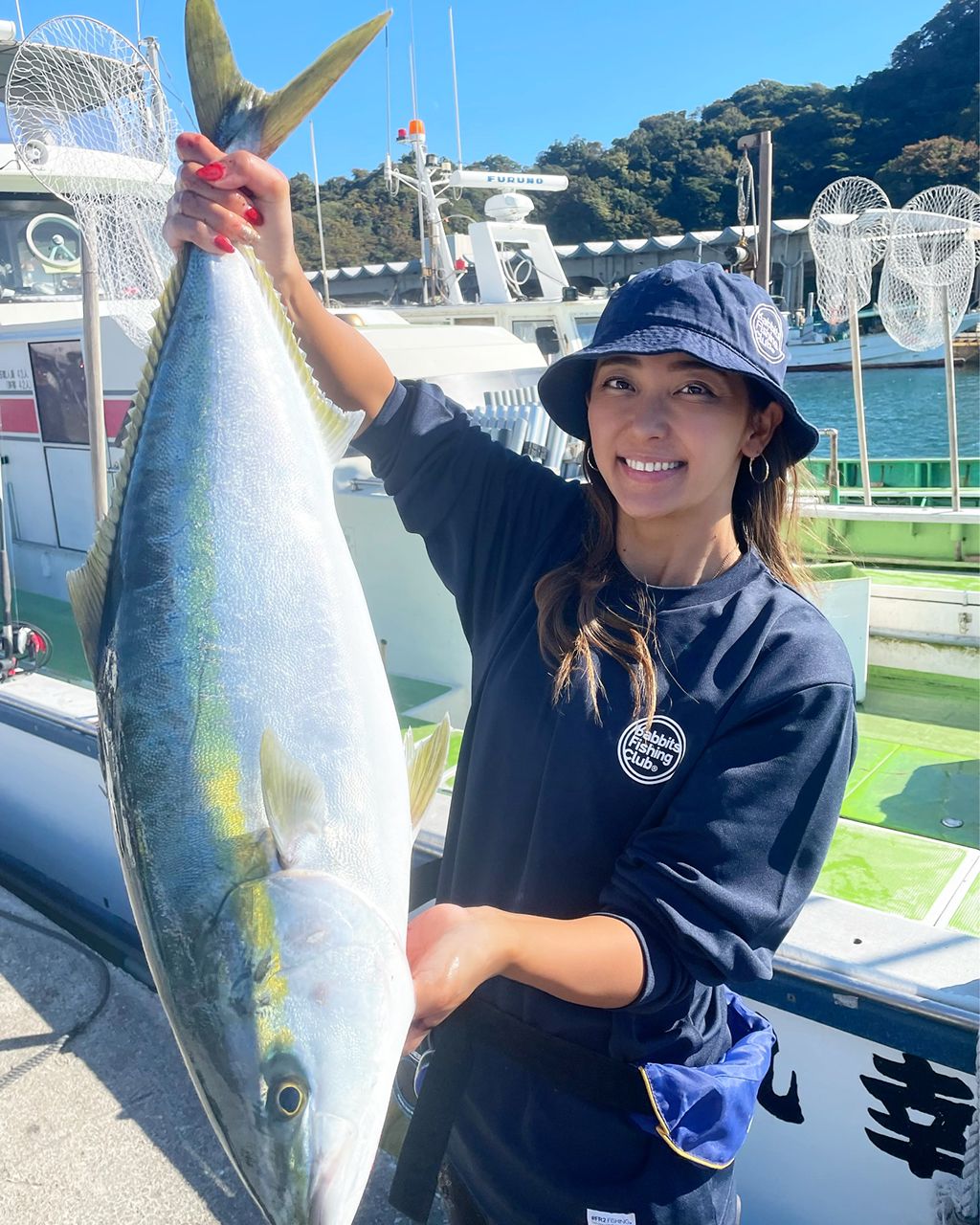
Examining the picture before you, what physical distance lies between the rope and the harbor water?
17012mm

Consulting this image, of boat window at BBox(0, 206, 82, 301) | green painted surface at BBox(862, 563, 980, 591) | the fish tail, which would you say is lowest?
green painted surface at BBox(862, 563, 980, 591)

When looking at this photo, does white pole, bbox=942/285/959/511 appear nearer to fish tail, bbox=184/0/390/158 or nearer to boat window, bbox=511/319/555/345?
boat window, bbox=511/319/555/345

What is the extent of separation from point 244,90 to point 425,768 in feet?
3.68

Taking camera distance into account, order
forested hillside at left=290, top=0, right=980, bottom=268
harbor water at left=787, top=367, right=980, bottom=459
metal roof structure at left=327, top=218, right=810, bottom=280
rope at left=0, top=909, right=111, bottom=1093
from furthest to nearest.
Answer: forested hillside at left=290, top=0, right=980, bottom=268, metal roof structure at left=327, top=218, right=810, bottom=280, harbor water at left=787, top=367, right=980, bottom=459, rope at left=0, top=909, right=111, bottom=1093

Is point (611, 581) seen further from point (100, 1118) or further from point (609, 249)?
point (609, 249)

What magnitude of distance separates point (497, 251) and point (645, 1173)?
29.3 ft

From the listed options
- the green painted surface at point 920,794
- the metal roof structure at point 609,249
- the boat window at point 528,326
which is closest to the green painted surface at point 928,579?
the green painted surface at point 920,794

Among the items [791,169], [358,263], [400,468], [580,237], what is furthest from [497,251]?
[791,169]

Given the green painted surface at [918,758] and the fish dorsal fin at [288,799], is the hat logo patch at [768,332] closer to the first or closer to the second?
the fish dorsal fin at [288,799]

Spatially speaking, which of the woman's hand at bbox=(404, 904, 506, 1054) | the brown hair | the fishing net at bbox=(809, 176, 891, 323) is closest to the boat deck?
the brown hair

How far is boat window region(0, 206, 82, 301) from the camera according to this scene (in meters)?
6.91

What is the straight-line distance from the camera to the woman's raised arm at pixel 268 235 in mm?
1436

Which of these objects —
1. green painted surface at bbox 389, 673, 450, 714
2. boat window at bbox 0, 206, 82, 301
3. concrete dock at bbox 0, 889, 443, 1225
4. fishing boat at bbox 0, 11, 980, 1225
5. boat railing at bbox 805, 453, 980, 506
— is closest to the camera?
fishing boat at bbox 0, 11, 980, 1225

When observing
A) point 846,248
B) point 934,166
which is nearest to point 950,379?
point 846,248
